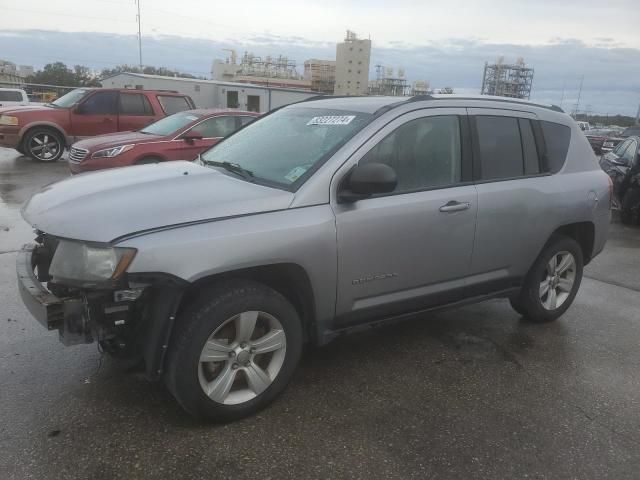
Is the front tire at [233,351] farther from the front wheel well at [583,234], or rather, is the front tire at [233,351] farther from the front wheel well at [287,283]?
the front wheel well at [583,234]

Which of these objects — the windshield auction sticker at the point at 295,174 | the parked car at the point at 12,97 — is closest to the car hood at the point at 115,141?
the windshield auction sticker at the point at 295,174

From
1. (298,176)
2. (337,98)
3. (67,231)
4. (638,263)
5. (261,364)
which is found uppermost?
(337,98)

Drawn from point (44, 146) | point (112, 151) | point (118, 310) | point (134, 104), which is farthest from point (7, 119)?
point (118, 310)

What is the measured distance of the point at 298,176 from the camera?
10.4 feet

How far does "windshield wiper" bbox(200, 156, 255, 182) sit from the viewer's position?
132 inches

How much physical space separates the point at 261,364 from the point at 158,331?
0.68m

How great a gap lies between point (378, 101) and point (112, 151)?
18.8 ft

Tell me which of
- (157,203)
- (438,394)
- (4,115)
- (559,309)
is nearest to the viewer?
(157,203)

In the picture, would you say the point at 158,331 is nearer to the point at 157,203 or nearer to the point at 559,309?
the point at 157,203

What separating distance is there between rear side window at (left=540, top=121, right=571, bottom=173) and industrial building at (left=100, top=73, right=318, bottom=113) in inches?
1246

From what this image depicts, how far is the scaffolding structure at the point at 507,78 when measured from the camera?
4044 cm

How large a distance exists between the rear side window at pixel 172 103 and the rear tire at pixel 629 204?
9442mm

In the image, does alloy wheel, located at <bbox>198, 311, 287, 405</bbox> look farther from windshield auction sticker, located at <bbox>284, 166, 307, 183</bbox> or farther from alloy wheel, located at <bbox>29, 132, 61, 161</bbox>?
alloy wheel, located at <bbox>29, 132, 61, 161</bbox>

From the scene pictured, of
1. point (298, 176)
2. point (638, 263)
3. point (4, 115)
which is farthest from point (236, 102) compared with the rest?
point (298, 176)
